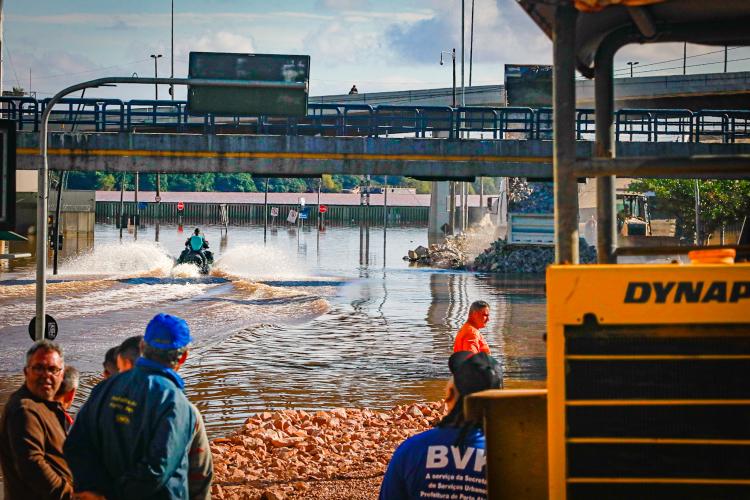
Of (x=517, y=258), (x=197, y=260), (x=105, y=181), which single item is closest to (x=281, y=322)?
(x=197, y=260)

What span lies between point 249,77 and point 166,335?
2077cm

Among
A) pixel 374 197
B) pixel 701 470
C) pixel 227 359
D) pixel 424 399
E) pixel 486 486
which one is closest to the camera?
pixel 701 470

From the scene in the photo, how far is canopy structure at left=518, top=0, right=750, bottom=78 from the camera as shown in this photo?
5055 millimetres

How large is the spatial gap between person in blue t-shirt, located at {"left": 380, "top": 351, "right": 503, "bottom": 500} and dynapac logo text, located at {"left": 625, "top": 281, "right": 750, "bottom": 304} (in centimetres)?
106

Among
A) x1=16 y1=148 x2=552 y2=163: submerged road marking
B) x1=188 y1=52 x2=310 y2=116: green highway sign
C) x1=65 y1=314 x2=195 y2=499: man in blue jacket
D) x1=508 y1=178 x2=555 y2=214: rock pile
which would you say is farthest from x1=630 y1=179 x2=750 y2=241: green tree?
x1=65 y1=314 x2=195 y2=499: man in blue jacket

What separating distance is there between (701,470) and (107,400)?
2857 mm

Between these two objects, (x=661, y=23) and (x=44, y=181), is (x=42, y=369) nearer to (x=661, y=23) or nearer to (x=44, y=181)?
(x=661, y=23)

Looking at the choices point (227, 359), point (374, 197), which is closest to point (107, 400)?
point (227, 359)

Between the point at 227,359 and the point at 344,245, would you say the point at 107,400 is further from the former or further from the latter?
the point at 344,245

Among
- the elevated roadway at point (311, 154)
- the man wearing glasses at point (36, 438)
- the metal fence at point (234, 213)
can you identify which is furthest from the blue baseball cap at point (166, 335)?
the metal fence at point (234, 213)

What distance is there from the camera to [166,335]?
5.52m

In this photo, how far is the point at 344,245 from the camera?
89.1 meters

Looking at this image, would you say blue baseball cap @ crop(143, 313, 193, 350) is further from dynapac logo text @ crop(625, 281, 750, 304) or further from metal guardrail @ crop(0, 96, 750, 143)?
metal guardrail @ crop(0, 96, 750, 143)

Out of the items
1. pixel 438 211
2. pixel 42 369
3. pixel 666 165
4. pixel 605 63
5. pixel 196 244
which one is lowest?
pixel 42 369
